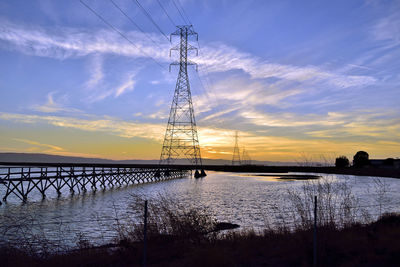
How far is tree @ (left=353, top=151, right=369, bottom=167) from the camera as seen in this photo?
12025 cm

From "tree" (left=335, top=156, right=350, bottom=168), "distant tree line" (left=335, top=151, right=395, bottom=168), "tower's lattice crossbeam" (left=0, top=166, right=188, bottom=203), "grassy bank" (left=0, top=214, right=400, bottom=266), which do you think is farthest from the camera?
"tree" (left=335, top=156, right=350, bottom=168)

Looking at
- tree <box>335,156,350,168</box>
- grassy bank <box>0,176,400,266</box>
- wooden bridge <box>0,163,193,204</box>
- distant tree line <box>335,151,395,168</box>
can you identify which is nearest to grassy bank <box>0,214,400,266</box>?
grassy bank <box>0,176,400,266</box>

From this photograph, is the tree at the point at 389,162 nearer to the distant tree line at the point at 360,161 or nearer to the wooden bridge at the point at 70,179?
the distant tree line at the point at 360,161

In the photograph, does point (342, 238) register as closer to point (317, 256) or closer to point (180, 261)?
point (317, 256)

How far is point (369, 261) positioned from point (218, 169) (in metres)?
160

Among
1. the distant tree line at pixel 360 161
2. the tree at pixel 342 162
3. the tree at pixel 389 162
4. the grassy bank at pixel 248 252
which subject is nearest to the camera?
the grassy bank at pixel 248 252

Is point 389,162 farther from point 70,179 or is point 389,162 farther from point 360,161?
point 70,179

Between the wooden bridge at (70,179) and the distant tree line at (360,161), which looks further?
the distant tree line at (360,161)

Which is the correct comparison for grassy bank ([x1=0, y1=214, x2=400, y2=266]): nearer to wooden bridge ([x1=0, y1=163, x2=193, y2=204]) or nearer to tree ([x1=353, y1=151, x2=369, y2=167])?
wooden bridge ([x1=0, y1=163, x2=193, y2=204])

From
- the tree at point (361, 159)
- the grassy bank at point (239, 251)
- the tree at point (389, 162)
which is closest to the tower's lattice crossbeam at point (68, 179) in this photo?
the grassy bank at point (239, 251)

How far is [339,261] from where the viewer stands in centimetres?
753

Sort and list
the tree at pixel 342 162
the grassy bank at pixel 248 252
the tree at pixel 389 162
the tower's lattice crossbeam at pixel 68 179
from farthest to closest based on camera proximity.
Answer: the tree at pixel 342 162
the tree at pixel 389 162
the tower's lattice crossbeam at pixel 68 179
the grassy bank at pixel 248 252

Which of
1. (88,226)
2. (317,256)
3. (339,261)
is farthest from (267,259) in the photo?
(88,226)

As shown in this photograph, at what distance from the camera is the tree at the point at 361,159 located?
12025 centimetres
